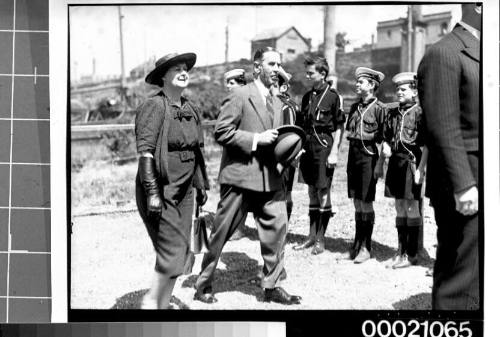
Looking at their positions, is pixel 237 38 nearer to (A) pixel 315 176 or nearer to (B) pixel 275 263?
(A) pixel 315 176

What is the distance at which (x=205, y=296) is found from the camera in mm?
5285

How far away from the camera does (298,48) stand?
5.25 metres

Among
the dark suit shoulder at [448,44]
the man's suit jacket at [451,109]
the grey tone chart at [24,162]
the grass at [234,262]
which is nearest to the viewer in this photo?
the man's suit jacket at [451,109]

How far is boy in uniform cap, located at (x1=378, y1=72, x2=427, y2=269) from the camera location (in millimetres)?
5258

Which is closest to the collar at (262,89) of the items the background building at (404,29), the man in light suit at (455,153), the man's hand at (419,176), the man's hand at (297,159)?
the man's hand at (297,159)

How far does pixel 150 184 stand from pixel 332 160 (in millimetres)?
1205

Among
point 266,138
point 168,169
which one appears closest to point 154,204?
point 168,169

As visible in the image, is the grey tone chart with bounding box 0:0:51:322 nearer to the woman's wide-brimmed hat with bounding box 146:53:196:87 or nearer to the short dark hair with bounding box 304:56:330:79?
the woman's wide-brimmed hat with bounding box 146:53:196:87

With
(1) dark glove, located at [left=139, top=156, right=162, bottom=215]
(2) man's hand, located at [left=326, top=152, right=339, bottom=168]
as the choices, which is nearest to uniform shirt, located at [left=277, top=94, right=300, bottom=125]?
(2) man's hand, located at [left=326, top=152, right=339, bottom=168]

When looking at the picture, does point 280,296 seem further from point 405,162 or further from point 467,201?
point 467,201

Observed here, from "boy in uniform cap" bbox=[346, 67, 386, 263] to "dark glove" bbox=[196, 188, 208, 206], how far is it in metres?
0.95

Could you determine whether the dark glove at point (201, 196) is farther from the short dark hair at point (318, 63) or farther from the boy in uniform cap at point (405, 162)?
the boy in uniform cap at point (405, 162)

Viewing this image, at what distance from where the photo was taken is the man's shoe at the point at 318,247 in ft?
17.6

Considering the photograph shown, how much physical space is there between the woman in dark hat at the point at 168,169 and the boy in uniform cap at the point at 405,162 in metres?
1.24
